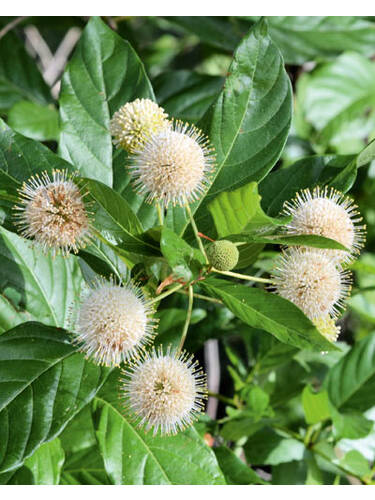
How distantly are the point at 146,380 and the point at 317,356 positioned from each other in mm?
759

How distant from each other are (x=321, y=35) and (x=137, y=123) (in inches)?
42.4

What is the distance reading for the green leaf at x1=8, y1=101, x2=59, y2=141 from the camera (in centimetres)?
147

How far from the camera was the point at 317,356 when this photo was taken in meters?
1.43

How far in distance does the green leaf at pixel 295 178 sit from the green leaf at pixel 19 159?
348mm

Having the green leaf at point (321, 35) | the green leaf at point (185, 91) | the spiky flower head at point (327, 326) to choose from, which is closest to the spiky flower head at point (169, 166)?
the spiky flower head at point (327, 326)

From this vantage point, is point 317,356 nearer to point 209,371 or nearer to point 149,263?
point 209,371

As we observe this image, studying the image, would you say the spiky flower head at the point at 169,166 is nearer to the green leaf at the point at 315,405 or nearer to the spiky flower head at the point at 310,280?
the spiky flower head at the point at 310,280

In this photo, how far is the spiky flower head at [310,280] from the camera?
0.77 meters

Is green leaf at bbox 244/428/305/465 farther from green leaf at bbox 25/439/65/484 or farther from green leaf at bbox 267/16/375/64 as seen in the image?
green leaf at bbox 267/16/375/64

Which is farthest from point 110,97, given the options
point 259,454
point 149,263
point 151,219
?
point 259,454

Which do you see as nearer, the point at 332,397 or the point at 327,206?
the point at 327,206

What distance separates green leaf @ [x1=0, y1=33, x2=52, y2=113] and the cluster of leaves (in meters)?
0.25

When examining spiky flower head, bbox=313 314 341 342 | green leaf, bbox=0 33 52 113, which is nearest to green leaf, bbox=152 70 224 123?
green leaf, bbox=0 33 52 113
